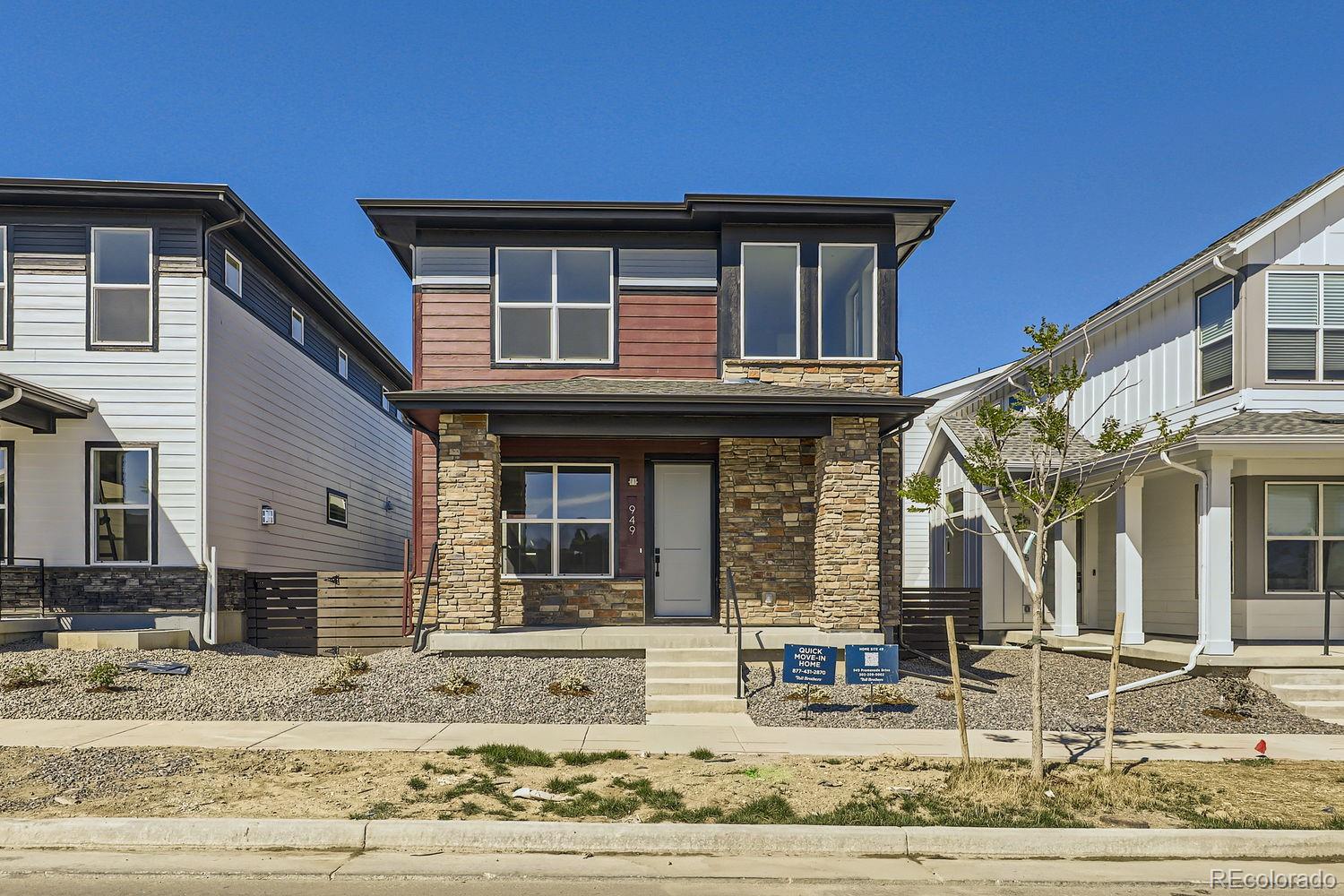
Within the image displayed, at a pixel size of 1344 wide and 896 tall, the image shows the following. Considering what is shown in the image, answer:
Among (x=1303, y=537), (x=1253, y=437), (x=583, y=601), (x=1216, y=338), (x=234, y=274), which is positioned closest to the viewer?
(x=1253, y=437)

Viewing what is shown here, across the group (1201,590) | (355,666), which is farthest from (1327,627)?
(355,666)

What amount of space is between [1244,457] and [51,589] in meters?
17.3

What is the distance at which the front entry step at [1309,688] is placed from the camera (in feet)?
36.7

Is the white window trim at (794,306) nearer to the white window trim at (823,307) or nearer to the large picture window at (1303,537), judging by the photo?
the white window trim at (823,307)

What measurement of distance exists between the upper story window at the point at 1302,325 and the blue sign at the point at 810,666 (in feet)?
25.6

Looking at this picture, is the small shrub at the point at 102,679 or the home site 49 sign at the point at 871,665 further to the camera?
the home site 49 sign at the point at 871,665

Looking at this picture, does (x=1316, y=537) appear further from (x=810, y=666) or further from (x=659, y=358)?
(x=659, y=358)

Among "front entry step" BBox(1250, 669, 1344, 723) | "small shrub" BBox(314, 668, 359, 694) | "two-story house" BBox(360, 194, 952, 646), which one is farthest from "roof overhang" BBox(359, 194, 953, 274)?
"front entry step" BBox(1250, 669, 1344, 723)

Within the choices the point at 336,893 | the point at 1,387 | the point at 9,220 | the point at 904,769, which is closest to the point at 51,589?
the point at 1,387

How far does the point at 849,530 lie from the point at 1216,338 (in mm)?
6358

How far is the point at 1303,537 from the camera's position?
44.4 ft

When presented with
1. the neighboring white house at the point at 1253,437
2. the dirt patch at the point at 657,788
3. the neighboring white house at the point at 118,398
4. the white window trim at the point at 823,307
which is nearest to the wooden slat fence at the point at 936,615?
the neighboring white house at the point at 1253,437

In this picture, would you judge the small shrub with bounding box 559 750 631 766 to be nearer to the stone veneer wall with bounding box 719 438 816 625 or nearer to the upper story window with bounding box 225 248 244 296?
the stone veneer wall with bounding box 719 438 816 625

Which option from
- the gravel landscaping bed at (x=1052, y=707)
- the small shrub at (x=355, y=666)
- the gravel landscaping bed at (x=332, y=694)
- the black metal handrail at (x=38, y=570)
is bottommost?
the gravel landscaping bed at (x=1052, y=707)
